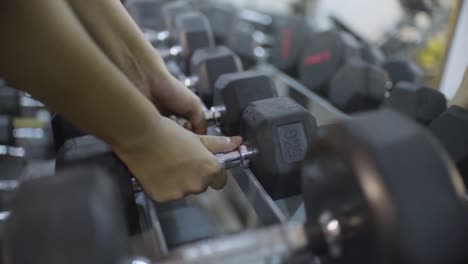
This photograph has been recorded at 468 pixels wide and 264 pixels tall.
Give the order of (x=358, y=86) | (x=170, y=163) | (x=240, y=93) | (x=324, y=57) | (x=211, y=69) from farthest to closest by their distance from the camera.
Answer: (x=324, y=57), (x=358, y=86), (x=211, y=69), (x=240, y=93), (x=170, y=163)

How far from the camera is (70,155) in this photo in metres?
0.58

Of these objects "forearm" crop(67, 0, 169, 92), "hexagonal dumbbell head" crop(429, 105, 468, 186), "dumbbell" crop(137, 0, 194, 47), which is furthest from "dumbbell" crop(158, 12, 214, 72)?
"hexagonal dumbbell head" crop(429, 105, 468, 186)

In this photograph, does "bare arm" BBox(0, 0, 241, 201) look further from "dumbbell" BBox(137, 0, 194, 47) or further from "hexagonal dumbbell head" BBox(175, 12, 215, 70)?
"dumbbell" BBox(137, 0, 194, 47)

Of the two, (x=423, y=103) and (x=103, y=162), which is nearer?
(x=103, y=162)

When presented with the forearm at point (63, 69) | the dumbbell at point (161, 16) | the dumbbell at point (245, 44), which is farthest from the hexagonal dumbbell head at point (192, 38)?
the forearm at point (63, 69)

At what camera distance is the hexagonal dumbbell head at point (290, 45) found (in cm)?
155

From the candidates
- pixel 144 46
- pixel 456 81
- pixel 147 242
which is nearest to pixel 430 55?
pixel 456 81

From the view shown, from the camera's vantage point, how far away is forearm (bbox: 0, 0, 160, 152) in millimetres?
393

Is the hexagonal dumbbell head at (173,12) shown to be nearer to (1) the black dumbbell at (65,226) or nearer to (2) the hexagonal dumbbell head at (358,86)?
(2) the hexagonal dumbbell head at (358,86)

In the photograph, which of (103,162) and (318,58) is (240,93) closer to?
(103,162)

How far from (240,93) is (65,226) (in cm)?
49

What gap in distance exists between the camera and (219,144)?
2.07 ft

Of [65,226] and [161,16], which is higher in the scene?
[65,226]

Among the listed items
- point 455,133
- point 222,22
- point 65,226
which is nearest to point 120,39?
point 65,226
